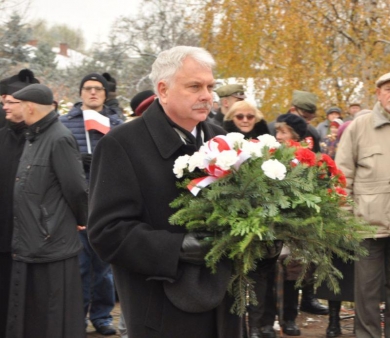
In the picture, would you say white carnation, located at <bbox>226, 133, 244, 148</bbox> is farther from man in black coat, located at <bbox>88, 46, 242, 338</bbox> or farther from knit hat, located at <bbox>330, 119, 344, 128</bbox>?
knit hat, located at <bbox>330, 119, 344, 128</bbox>

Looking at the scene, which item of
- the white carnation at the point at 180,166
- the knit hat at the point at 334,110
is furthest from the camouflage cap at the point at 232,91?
the knit hat at the point at 334,110

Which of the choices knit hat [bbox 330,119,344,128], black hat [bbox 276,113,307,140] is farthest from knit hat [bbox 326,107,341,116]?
black hat [bbox 276,113,307,140]

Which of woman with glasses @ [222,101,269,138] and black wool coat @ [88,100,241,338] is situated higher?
woman with glasses @ [222,101,269,138]

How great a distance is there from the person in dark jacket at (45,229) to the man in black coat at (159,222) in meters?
2.37

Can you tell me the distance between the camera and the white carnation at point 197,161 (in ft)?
11.6

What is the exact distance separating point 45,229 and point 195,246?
2795 millimetres

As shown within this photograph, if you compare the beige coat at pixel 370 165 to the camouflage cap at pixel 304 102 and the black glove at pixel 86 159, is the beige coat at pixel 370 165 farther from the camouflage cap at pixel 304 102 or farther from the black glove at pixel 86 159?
the black glove at pixel 86 159

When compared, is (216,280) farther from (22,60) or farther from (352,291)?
(22,60)

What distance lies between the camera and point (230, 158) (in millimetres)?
3457

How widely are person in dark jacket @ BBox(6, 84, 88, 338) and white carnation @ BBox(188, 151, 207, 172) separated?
2.67 m

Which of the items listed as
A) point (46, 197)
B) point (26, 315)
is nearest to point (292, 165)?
point (46, 197)

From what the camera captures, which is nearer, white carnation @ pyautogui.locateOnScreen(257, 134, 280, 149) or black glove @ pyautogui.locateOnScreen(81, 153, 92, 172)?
white carnation @ pyautogui.locateOnScreen(257, 134, 280, 149)

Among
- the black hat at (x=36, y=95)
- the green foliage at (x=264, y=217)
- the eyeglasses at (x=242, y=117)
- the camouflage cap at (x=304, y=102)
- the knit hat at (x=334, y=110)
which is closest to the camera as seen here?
the green foliage at (x=264, y=217)

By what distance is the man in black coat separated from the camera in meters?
3.54
